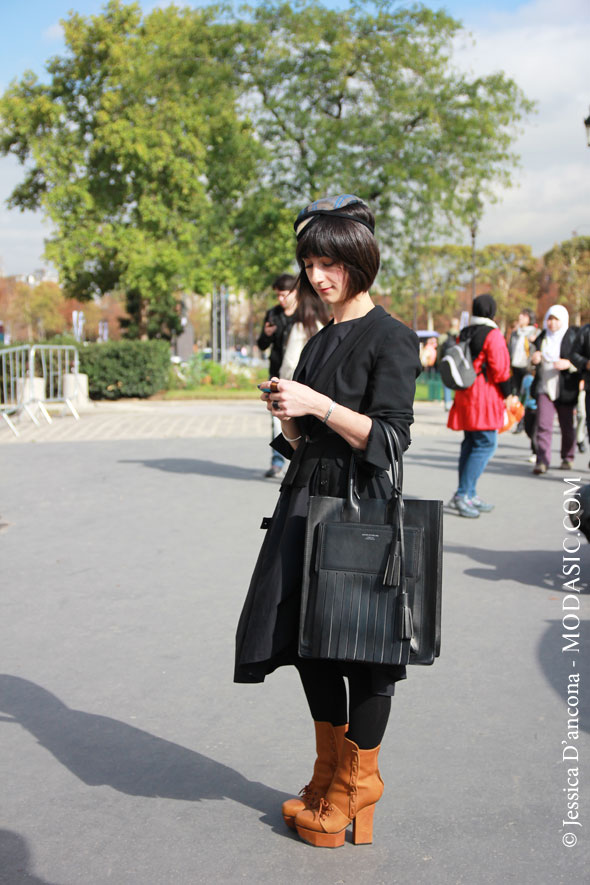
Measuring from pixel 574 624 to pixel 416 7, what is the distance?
1068 inches

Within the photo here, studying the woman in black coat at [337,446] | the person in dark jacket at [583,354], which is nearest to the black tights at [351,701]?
the woman in black coat at [337,446]

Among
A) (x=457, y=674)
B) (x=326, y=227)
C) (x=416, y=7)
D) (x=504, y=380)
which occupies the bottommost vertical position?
(x=457, y=674)

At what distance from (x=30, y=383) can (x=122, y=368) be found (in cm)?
849

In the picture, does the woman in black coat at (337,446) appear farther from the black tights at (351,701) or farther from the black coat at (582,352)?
the black coat at (582,352)

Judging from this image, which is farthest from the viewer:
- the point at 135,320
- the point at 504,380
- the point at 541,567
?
the point at 135,320

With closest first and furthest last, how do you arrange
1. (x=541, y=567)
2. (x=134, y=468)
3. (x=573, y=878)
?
(x=573, y=878)
(x=541, y=567)
(x=134, y=468)

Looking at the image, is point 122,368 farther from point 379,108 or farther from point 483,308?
point 483,308

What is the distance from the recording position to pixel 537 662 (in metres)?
4.52

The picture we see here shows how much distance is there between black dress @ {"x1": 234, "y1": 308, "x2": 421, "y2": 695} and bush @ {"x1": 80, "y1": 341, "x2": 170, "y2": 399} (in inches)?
836

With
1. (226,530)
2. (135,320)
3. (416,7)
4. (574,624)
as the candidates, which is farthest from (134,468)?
(135,320)

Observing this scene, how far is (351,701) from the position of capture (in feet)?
9.02

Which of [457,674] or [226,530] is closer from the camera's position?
[457,674]

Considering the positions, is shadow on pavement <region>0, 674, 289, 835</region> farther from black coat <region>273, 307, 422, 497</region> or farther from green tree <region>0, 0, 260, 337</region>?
green tree <region>0, 0, 260, 337</region>

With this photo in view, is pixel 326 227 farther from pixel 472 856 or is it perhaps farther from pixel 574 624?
pixel 574 624
